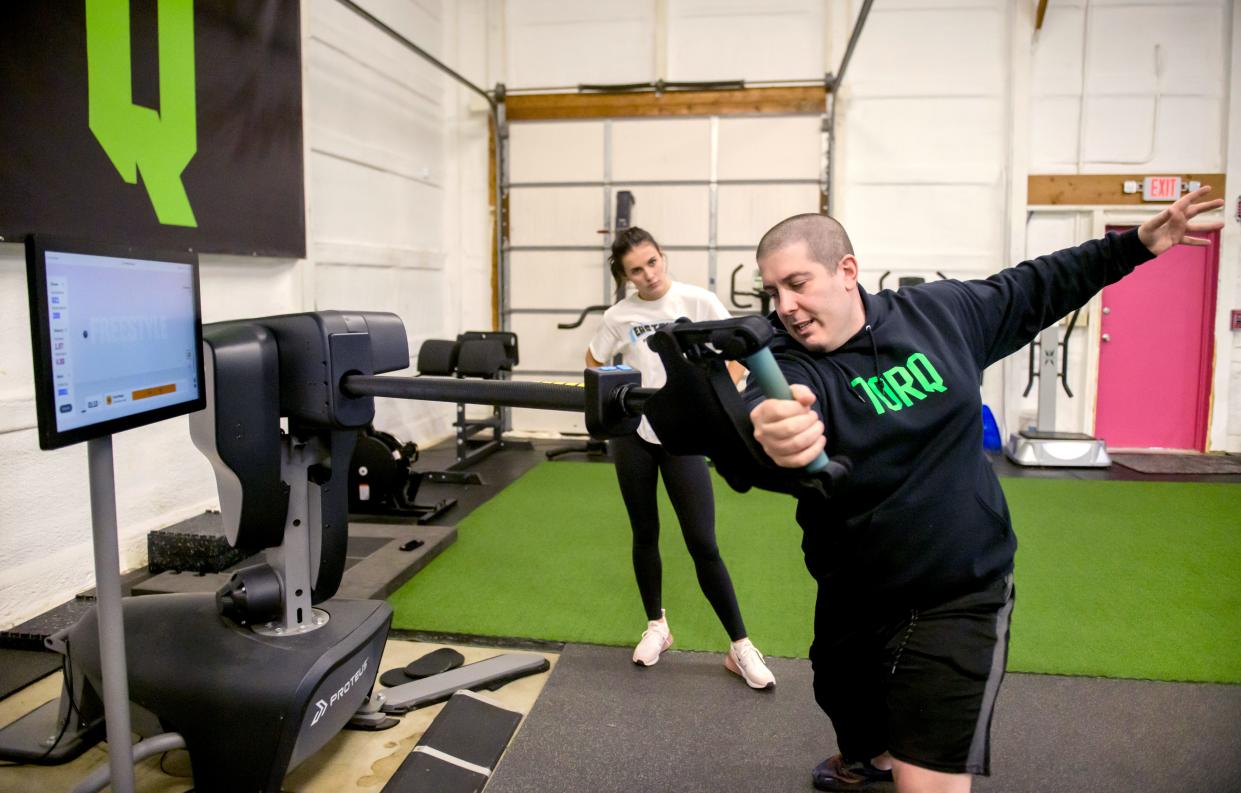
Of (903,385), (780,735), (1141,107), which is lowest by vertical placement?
(780,735)

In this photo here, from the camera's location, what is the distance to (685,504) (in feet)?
8.46

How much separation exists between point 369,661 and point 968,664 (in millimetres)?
1504

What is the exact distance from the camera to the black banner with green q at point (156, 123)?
2941 mm

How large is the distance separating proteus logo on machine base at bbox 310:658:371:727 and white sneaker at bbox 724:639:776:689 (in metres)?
1.17

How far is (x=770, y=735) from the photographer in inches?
91.8

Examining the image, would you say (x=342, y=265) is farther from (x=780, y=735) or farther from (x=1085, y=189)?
(x=1085, y=189)

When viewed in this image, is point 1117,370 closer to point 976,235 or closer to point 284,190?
point 976,235

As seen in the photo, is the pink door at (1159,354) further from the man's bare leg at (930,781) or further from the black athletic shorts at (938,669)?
the man's bare leg at (930,781)

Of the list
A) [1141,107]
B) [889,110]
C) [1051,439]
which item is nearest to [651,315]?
[1051,439]

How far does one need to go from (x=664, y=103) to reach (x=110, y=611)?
6650mm

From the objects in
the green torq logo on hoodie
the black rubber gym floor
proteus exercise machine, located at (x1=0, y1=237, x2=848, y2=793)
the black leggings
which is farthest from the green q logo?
the green torq logo on hoodie

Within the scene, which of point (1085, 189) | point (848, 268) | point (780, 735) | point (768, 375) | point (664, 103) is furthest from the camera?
point (664, 103)

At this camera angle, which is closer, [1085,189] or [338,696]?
[338,696]

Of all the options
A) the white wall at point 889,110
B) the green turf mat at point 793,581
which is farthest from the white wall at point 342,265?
the green turf mat at point 793,581
